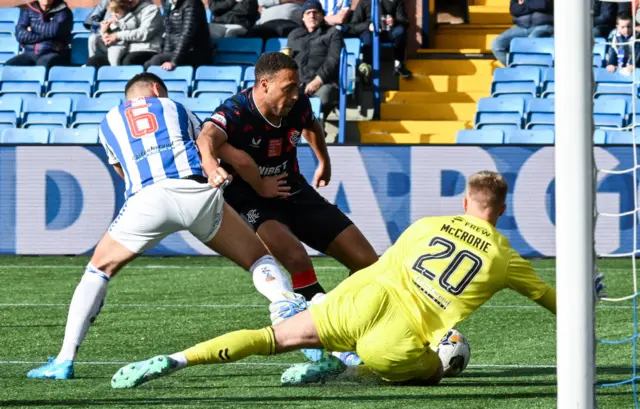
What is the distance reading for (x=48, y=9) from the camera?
15.4 m

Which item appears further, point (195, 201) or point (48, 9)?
point (48, 9)

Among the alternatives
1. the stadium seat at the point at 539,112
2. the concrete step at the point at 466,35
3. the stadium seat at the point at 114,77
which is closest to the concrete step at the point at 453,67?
the concrete step at the point at 466,35

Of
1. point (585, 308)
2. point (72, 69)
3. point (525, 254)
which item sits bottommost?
point (525, 254)

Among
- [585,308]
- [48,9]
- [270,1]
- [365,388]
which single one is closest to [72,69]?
[48,9]

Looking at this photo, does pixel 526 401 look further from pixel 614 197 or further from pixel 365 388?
pixel 614 197

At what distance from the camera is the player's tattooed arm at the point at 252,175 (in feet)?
20.3

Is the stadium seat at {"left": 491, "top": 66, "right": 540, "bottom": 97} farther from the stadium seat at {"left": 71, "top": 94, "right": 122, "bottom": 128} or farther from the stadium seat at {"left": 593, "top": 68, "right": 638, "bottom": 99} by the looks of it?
the stadium seat at {"left": 71, "top": 94, "right": 122, "bottom": 128}

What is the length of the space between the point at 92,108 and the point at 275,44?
2543 millimetres

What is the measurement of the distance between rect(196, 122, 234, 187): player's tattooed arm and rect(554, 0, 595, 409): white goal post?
6.47ft

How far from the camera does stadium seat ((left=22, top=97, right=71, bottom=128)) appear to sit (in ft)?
47.5

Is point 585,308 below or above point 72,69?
above

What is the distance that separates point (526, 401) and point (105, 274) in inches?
83.3

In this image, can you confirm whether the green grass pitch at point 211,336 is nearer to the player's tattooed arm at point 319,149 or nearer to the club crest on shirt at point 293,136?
the player's tattooed arm at point 319,149

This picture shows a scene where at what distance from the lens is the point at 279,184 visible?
6.41 metres
